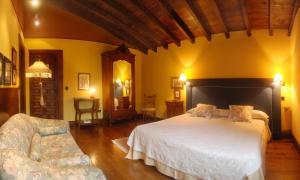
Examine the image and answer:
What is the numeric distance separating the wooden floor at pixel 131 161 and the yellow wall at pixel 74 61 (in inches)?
66.4

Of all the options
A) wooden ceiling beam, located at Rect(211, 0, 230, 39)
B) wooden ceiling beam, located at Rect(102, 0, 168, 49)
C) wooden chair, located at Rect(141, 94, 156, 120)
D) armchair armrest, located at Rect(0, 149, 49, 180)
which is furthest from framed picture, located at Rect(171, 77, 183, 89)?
armchair armrest, located at Rect(0, 149, 49, 180)

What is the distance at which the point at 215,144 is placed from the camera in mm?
2777

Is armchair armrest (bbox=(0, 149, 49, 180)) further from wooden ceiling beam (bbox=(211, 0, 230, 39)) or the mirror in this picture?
the mirror

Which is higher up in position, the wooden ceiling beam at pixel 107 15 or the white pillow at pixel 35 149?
the wooden ceiling beam at pixel 107 15

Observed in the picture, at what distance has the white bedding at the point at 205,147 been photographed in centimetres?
240

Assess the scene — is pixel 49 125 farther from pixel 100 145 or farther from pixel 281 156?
pixel 281 156

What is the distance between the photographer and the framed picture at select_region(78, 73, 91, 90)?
673cm

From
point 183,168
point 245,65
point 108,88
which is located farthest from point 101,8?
point 183,168

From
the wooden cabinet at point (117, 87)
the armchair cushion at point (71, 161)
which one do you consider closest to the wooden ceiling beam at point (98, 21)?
the wooden cabinet at point (117, 87)

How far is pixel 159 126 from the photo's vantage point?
381cm

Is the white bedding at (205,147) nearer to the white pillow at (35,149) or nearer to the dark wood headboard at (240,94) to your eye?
the dark wood headboard at (240,94)

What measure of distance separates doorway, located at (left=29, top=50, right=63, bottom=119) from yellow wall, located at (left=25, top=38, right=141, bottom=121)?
142mm

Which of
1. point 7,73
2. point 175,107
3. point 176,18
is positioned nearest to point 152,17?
point 176,18

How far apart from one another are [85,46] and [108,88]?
5.03 ft
